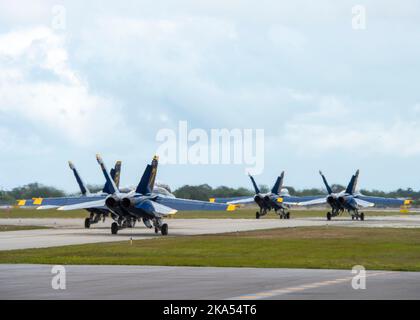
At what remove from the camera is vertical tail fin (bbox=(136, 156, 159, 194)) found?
5216 cm

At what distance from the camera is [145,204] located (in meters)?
52.1

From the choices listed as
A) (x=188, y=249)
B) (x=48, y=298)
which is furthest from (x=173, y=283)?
(x=188, y=249)

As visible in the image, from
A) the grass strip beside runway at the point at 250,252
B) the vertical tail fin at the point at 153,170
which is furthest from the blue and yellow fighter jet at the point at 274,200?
the grass strip beside runway at the point at 250,252

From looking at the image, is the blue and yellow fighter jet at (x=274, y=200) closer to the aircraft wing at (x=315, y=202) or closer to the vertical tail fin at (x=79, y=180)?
the aircraft wing at (x=315, y=202)

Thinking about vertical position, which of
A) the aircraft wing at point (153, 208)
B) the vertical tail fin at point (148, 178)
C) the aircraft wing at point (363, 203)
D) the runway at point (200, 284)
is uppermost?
the vertical tail fin at point (148, 178)

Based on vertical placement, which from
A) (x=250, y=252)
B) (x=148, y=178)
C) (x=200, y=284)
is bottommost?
(x=200, y=284)

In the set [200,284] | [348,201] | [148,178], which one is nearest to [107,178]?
[148,178]

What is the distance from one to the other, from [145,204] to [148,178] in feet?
5.17

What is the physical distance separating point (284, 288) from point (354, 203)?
64.3m

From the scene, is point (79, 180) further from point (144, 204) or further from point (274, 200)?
point (274, 200)

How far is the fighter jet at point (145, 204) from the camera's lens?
51625 millimetres

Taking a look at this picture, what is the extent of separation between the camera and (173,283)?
23641mm
